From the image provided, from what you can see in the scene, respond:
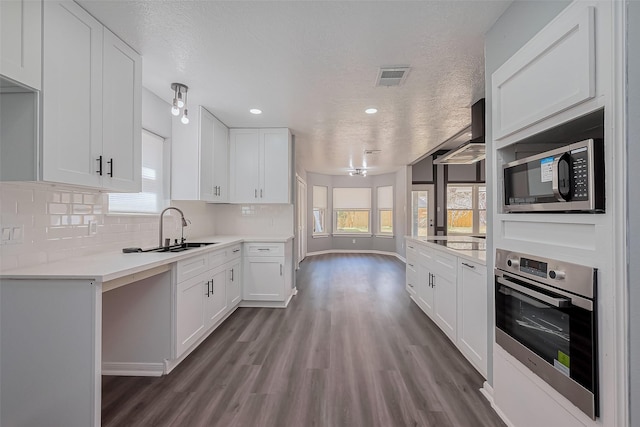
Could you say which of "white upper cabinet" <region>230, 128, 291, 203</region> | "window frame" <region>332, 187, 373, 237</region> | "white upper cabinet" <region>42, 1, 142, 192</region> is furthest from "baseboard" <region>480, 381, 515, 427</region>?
"window frame" <region>332, 187, 373, 237</region>

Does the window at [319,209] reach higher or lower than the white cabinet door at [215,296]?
higher

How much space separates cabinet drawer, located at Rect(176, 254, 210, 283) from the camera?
2411 millimetres

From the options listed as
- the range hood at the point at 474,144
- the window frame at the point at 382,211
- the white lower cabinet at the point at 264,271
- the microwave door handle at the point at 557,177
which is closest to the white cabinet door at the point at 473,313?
the microwave door handle at the point at 557,177

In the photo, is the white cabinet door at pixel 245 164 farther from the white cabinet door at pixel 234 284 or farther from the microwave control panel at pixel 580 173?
the microwave control panel at pixel 580 173

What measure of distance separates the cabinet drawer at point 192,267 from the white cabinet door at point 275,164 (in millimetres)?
1563

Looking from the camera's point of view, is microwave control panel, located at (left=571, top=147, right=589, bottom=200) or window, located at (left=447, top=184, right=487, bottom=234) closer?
microwave control panel, located at (left=571, top=147, right=589, bottom=200)

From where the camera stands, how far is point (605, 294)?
3.65 ft

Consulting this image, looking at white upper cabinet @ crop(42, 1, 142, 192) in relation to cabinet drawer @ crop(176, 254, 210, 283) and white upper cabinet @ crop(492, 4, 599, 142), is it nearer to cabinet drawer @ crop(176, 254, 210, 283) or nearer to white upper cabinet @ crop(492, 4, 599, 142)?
cabinet drawer @ crop(176, 254, 210, 283)

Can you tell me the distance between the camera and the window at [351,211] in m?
9.28

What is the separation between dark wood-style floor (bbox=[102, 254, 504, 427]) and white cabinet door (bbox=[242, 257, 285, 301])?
322mm

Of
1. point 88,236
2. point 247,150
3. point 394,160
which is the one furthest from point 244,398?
point 394,160

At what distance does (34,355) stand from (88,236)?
996 mm

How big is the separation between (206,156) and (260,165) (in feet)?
2.74

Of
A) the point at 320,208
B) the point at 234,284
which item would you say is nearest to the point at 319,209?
the point at 320,208
